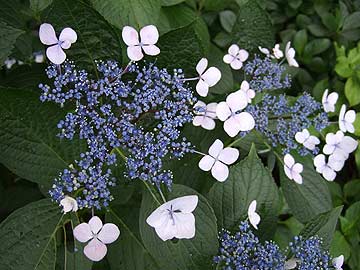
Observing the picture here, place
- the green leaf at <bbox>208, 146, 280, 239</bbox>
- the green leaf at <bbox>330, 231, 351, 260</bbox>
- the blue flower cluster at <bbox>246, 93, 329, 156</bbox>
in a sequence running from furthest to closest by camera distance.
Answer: the green leaf at <bbox>330, 231, 351, 260</bbox>, the blue flower cluster at <bbox>246, 93, 329, 156</bbox>, the green leaf at <bbox>208, 146, 280, 239</bbox>

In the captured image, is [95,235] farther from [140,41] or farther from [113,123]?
[140,41]

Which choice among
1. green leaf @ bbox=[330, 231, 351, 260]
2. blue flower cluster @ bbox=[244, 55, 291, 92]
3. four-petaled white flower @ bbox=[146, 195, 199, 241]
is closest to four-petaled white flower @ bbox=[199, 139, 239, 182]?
four-petaled white flower @ bbox=[146, 195, 199, 241]

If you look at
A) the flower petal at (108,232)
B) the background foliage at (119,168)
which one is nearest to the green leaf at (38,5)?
the background foliage at (119,168)

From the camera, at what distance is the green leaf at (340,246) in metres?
1.48

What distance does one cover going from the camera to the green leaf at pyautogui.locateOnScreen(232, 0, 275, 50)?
1.24m

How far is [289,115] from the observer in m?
1.21

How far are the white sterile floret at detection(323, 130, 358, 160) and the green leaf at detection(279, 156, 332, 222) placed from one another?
0.07 metres

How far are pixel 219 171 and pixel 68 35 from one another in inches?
13.4

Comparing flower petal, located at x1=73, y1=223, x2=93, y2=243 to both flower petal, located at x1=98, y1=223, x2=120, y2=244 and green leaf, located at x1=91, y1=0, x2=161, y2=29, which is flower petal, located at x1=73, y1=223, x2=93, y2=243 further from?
green leaf, located at x1=91, y1=0, x2=161, y2=29

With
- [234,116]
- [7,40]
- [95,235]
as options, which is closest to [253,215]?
[234,116]

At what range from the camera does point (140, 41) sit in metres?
0.93

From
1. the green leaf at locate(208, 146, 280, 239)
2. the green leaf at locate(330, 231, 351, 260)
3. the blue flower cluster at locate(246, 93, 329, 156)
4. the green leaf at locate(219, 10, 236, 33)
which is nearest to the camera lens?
the green leaf at locate(208, 146, 280, 239)

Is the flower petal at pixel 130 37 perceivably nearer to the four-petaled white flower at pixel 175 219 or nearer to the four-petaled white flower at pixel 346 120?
the four-petaled white flower at pixel 175 219

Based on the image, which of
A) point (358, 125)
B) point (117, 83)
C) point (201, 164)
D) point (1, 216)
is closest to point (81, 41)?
point (117, 83)
